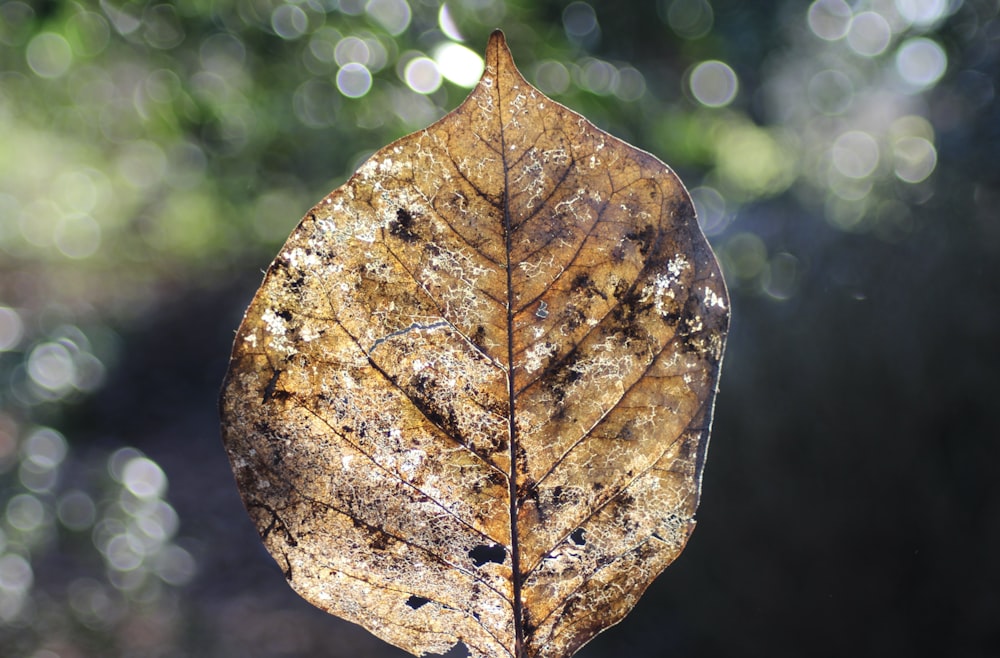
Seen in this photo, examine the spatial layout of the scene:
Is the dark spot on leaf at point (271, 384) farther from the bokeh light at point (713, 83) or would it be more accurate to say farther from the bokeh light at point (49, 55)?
the bokeh light at point (49, 55)

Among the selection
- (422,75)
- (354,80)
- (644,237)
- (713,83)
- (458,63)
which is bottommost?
(354,80)

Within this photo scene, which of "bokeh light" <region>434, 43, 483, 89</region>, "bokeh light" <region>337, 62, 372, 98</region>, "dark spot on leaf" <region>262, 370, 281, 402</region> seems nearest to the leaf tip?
"dark spot on leaf" <region>262, 370, 281, 402</region>

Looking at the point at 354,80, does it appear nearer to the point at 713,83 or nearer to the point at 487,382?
the point at 713,83

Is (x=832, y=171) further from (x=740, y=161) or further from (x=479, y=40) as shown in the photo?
(x=479, y=40)

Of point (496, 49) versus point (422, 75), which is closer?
point (496, 49)

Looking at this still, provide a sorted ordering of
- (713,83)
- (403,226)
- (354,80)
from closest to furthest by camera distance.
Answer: (403,226), (354,80), (713,83)

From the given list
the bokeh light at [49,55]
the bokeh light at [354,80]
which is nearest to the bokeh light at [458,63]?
the bokeh light at [354,80]

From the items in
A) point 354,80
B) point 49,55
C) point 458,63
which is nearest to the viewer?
point 458,63

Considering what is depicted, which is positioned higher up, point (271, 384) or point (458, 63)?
point (271, 384)

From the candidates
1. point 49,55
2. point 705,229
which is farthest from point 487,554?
point 49,55
